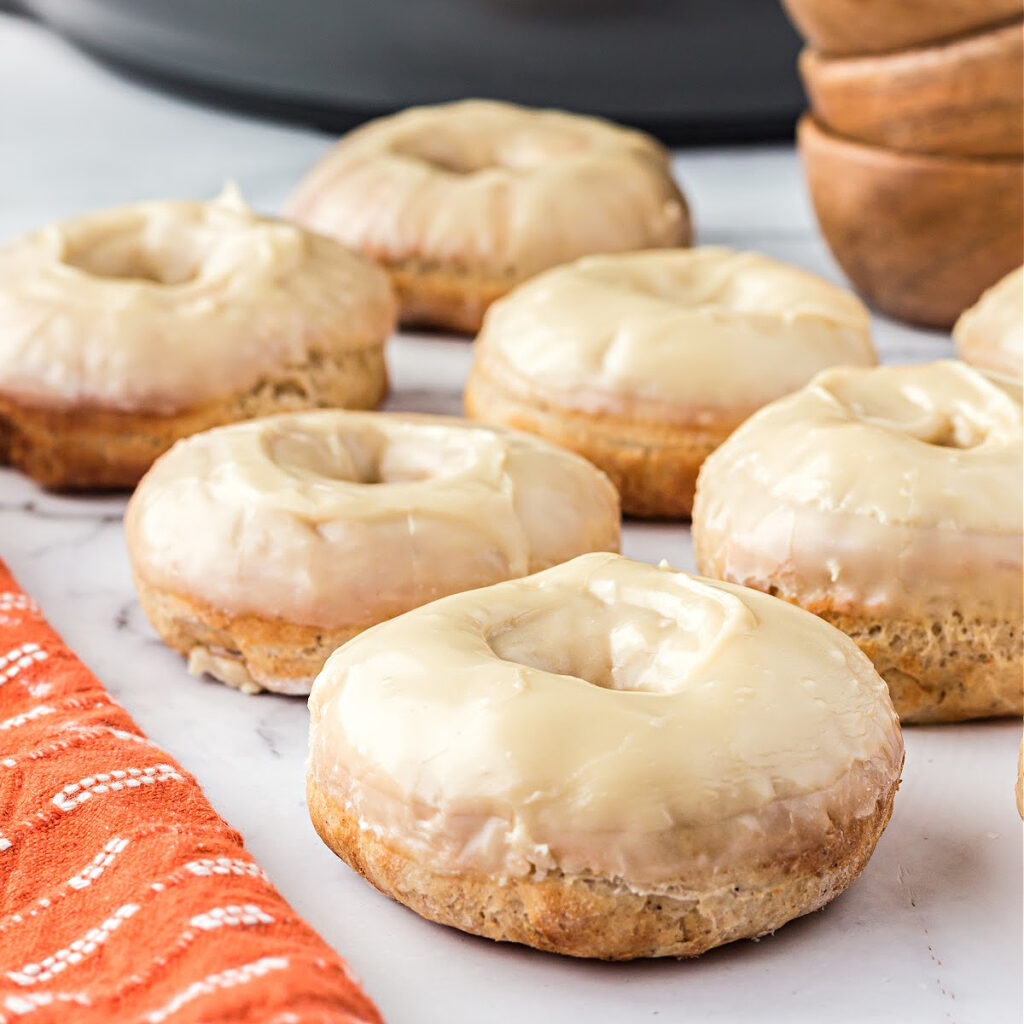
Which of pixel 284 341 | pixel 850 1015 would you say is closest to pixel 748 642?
pixel 850 1015

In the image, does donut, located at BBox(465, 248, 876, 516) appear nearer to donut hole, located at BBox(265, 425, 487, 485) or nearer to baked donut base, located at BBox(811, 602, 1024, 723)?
donut hole, located at BBox(265, 425, 487, 485)

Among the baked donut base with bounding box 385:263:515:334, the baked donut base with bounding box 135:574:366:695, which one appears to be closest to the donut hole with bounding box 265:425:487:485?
the baked donut base with bounding box 135:574:366:695

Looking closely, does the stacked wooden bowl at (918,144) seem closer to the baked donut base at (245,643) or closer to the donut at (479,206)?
the donut at (479,206)

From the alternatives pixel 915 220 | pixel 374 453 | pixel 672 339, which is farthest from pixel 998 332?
pixel 374 453

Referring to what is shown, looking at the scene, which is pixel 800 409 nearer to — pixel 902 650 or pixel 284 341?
pixel 902 650

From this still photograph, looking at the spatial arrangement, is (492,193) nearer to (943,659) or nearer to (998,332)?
(998,332)

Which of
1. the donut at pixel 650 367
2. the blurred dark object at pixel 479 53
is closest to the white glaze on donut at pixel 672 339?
the donut at pixel 650 367
